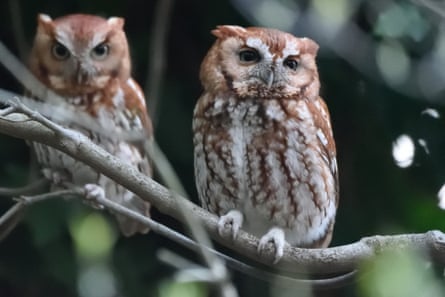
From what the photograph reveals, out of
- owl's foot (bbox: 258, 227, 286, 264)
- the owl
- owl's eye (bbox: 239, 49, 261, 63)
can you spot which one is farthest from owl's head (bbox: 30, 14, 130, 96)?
owl's foot (bbox: 258, 227, 286, 264)

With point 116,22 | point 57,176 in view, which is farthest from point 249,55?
point 57,176

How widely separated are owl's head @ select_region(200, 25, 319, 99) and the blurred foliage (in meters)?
0.22

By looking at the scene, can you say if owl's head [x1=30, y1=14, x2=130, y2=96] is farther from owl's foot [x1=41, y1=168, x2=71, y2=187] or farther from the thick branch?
the thick branch

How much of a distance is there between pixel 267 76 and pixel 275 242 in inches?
16.5

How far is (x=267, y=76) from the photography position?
2.78 meters

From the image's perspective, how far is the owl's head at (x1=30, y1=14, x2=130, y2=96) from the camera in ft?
11.2

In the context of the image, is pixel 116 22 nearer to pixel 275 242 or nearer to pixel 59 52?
pixel 59 52

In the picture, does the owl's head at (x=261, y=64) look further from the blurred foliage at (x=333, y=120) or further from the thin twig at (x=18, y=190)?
the thin twig at (x=18, y=190)

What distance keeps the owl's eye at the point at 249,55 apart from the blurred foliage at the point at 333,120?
0.97 ft

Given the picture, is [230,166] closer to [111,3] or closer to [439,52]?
[439,52]

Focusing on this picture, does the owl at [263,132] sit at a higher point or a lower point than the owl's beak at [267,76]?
lower

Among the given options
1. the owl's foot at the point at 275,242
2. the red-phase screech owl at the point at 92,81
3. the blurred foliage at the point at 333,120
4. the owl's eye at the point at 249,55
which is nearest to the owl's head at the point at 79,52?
the red-phase screech owl at the point at 92,81

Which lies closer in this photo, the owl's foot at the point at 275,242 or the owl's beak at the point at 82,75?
the owl's foot at the point at 275,242

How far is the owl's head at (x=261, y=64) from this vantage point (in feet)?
9.07
